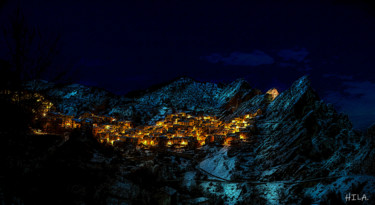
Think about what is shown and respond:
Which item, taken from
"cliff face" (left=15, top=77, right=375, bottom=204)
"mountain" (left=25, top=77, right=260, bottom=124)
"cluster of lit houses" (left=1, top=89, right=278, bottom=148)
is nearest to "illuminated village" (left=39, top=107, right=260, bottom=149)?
"cluster of lit houses" (left=1, top=89, right=278, bottom=148)

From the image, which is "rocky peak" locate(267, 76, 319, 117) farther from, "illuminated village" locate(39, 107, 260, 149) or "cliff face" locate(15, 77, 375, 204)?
"illuminated village" locate(39, 107, 260, 149)

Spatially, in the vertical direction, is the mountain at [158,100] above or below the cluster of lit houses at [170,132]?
above

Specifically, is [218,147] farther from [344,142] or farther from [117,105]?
[117,105]

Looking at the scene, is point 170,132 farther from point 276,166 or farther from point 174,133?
point 276,166

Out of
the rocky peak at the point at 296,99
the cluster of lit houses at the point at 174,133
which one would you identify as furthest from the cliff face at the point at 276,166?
the cluster of lit houses at the point at 174,133

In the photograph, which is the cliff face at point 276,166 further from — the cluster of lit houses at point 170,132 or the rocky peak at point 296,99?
the cluster of lit houses at point 170,132

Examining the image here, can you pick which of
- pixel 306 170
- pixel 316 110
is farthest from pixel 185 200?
pixel 316 110

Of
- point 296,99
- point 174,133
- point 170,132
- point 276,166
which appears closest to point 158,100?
point 170,132

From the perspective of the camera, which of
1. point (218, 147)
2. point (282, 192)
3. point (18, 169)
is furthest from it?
point (218, 147)
